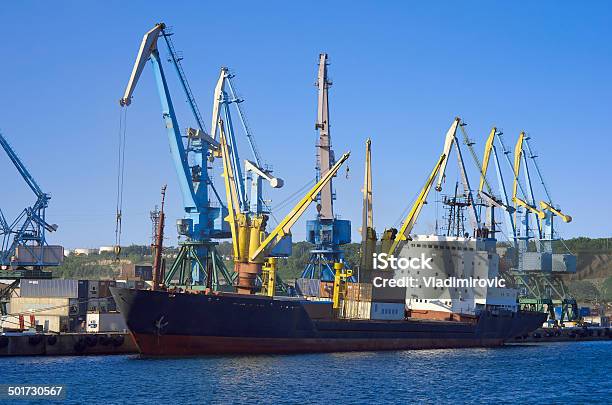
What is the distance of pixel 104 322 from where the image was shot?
3039 inches

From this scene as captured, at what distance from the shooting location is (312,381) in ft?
177

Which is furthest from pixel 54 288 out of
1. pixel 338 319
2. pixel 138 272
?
pixel 138 272

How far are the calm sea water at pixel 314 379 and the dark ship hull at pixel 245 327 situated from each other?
1476 mm

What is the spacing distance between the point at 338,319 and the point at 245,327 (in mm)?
10776

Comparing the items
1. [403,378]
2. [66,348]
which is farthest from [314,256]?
[403,378]

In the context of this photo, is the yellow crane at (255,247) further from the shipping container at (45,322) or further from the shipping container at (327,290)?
the shipping container at (45,322)

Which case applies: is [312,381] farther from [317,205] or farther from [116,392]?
[317,205]

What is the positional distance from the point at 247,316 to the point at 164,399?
18.3 meters

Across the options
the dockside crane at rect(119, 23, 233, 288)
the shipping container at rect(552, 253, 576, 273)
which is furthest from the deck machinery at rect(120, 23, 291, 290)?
the shipping container at rect(552, 253, 576, 273)

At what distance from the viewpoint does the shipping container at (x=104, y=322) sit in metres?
77.0

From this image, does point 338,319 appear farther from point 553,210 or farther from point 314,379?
point 553,210

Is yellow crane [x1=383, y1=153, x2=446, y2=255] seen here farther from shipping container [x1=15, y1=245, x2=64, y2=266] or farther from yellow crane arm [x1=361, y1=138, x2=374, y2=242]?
shipping container [x1=15, y1=245, x2=64, y2=266]

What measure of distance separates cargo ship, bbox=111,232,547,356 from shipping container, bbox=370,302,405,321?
79 mm

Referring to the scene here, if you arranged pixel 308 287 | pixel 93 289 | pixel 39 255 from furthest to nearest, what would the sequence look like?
pixel 308 287
pixel 39 255
pixel 93 289
